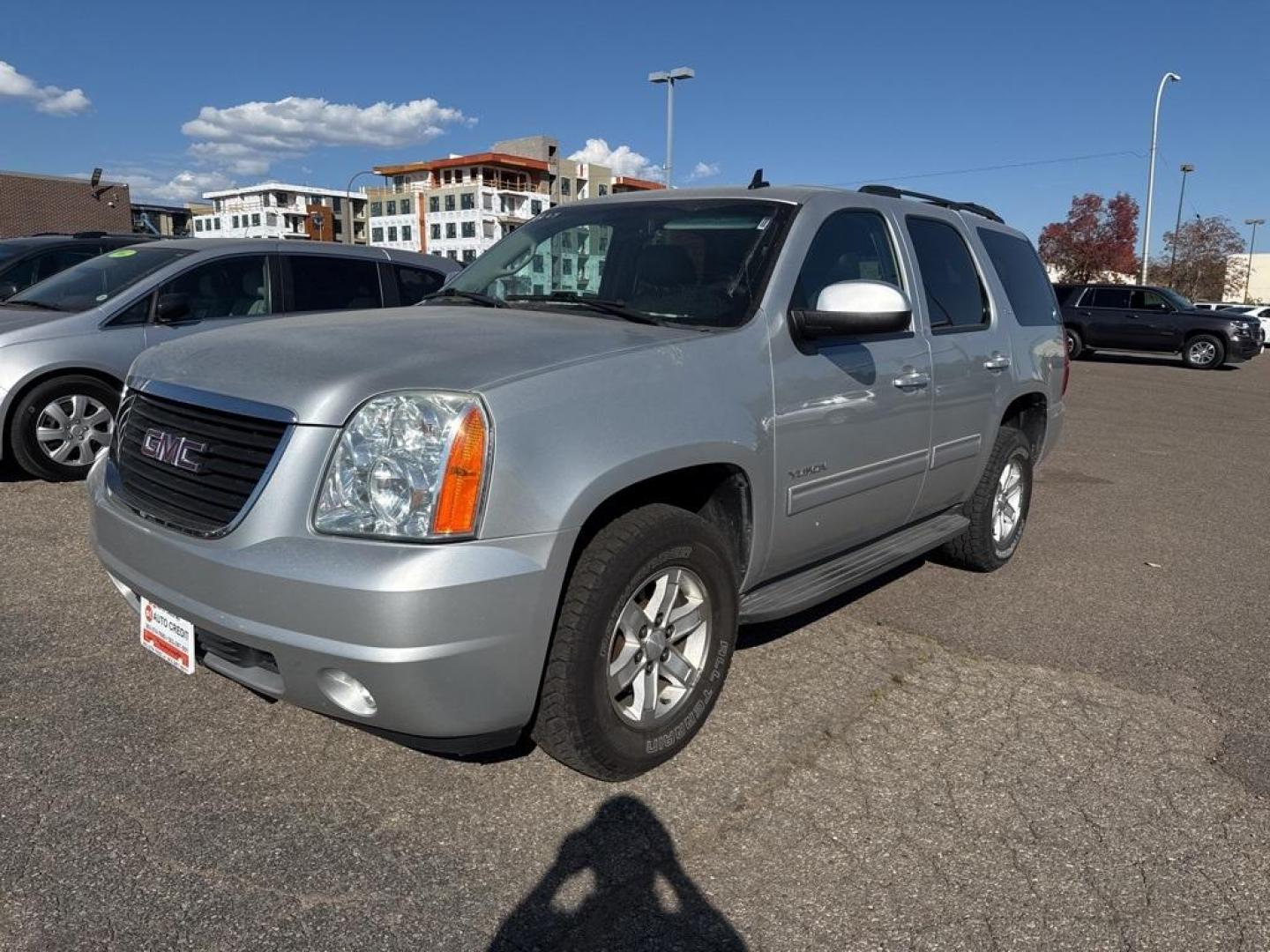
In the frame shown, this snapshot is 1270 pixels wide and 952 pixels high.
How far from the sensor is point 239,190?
11188cm

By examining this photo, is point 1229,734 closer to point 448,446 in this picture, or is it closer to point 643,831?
point 643,831

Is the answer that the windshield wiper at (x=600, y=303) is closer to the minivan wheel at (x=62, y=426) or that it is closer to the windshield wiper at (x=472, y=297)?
the windshield wiper at (x=472, y=297)

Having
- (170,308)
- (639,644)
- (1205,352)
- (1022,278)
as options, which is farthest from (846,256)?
(1205,352)

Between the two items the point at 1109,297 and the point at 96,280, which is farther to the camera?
the point at 1109,297

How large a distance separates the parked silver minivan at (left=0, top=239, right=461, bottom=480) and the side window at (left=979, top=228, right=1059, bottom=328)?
4.49 metres

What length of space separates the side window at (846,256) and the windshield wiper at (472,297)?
118cm

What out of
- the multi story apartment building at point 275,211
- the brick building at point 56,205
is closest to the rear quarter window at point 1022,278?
the brick building at point 56,205

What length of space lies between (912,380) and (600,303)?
53.5 inches

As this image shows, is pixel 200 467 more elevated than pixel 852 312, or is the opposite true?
pixel 852 312

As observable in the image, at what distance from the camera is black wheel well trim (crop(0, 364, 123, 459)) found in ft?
20.7

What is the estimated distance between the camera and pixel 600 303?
3.54m

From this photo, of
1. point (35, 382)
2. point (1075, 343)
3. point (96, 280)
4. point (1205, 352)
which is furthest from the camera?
point (1075, 343)

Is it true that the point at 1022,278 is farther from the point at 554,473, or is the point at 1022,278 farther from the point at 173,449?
the point at 173,449

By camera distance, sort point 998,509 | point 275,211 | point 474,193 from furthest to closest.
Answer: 1. point 275,211
2. point 474,193
3. point 998,509
